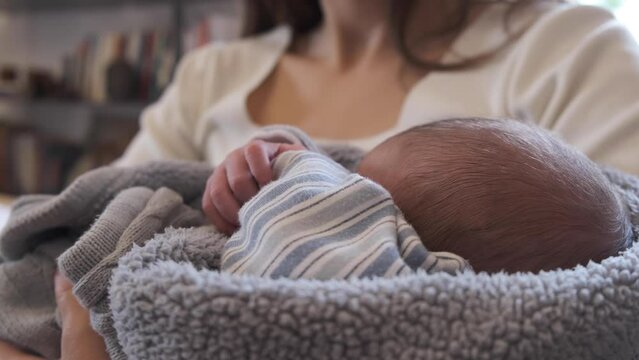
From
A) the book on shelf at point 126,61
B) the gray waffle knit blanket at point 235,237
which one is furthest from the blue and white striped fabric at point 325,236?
the book on shelf at point 126,61

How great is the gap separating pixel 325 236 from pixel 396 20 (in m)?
0.68

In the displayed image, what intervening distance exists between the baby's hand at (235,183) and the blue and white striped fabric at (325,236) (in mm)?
44

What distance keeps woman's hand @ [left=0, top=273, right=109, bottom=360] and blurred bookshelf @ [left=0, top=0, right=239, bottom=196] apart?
1.51 m

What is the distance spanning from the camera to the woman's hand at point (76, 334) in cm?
51

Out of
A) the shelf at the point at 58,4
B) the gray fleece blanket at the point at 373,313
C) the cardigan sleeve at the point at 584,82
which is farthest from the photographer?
the shelf at the point at 58,4

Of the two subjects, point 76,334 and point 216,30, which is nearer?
point 76,334

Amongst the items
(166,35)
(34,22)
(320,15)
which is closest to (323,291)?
(320,15)

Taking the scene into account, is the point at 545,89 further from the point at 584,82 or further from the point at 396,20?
the point at 396,20

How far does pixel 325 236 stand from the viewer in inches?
16.8

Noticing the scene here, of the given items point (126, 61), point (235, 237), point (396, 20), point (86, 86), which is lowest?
point (86, 86)

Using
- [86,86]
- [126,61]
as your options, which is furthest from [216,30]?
[86,86]

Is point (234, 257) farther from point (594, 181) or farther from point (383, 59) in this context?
point (383, 59)

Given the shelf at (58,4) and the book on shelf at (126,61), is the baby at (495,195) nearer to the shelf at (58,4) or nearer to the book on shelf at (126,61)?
the book on shelf at (126,61)

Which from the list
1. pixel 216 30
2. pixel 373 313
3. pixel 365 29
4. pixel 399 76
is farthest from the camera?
pixel 216 30
